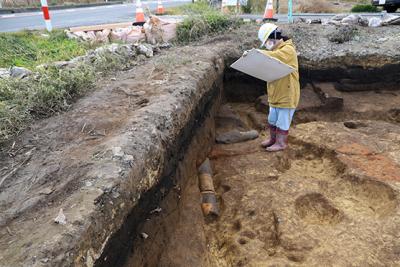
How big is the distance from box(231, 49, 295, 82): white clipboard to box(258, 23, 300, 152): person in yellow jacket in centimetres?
9

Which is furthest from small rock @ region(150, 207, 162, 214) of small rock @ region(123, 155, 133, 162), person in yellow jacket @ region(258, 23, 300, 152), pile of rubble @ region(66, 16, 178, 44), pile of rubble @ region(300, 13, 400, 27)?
pile of rubble @ region(300, 13, 400, 27)

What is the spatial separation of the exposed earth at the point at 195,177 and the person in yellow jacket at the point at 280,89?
0.23 metres

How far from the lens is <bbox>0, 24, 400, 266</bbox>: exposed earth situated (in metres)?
2.24

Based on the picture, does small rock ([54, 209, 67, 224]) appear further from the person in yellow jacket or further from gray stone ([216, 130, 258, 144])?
gray stone ([216, 130, 258, 144])

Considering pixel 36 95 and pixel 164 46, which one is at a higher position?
pixel 36 95

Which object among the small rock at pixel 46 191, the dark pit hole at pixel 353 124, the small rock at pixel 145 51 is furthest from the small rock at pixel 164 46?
the small rock at pixel 46 191

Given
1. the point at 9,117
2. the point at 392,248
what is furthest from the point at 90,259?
the point at 392,248

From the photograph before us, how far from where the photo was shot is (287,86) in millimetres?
4379

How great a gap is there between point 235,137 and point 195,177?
1.09m

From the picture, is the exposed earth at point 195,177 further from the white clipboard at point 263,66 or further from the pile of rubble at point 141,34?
the pile of rubble at point 141,34

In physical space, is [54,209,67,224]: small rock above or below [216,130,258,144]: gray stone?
above

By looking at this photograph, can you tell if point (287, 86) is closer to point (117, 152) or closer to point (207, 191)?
point (207, 191)

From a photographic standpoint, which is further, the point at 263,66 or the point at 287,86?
the point at 287,86

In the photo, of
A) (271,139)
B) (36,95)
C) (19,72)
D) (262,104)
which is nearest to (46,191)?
(36,95)
